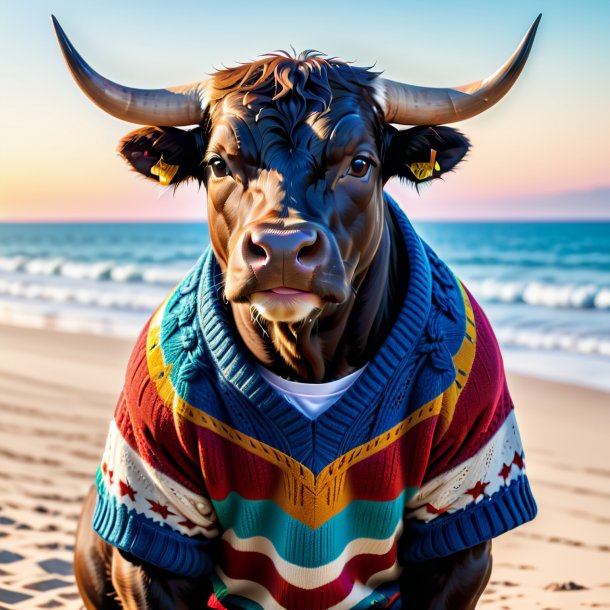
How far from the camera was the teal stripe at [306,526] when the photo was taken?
2801 millimetres

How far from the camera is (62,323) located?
11039 millimetres

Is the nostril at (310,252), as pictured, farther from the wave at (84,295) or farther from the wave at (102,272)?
the wave at (102,272)

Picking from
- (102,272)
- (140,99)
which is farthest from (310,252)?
(102,272)

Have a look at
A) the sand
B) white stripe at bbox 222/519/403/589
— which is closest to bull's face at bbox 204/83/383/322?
white stripe at bbox 222/519/403/589

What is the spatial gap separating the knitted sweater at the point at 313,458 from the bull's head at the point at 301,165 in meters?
0.15

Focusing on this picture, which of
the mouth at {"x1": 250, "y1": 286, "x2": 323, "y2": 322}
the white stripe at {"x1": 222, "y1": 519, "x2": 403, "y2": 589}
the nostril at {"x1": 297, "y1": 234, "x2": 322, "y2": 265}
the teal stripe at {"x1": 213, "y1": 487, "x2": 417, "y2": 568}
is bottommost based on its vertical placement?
the white stripe at {"x1": 222, "y1": 519, "x2": 403, "y2": 589}

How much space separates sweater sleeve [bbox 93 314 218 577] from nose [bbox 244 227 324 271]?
64cm

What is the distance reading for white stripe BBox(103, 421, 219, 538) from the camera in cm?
281

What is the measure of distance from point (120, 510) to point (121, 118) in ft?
3.89

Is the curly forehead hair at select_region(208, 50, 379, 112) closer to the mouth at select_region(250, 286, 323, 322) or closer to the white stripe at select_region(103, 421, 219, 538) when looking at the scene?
the mouth at select_region(250, 286, 323, 322)

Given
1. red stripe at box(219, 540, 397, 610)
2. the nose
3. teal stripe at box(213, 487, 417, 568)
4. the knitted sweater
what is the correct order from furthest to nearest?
red stripe at box(219, 540, 397, 610) → teal stripe at box(213, 487, 417, 568) → the knitted sweater → the nose

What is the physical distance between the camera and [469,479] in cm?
287

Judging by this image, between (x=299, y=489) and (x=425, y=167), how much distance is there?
105 centimetres

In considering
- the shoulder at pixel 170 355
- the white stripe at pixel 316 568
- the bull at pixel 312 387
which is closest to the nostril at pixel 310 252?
the bull at pixel 312 387
